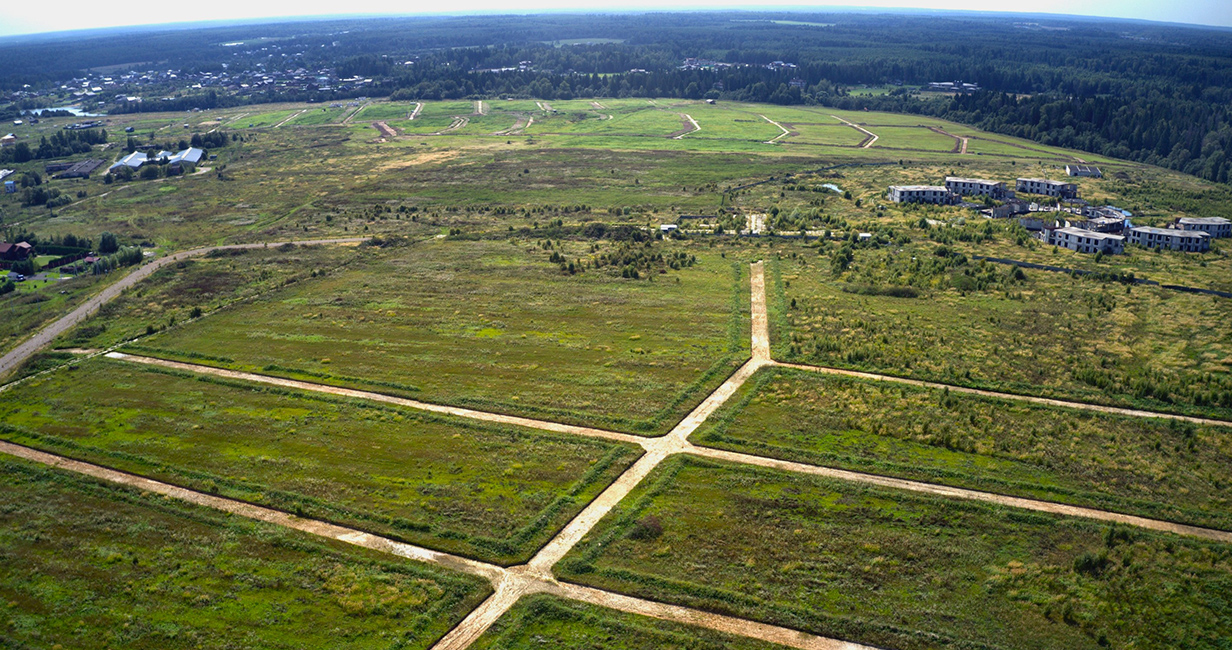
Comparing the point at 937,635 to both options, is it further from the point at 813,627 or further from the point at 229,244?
the point at 229,244

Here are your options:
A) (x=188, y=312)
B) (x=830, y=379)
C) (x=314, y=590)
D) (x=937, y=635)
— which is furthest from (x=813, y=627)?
A: (x=188, y=312)

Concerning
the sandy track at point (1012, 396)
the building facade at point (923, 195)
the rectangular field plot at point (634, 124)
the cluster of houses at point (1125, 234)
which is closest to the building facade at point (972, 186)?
the building facade at point (923, 195)

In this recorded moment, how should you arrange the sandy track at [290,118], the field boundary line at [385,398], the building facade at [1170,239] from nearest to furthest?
1. the field boundary line at [385,398]
2. the building facade at [1170,239]
3. the sandy track at [290,118]

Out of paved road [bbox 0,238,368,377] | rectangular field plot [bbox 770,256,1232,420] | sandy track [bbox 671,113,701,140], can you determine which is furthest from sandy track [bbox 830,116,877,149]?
paved road [bbox 0,238,368,377]

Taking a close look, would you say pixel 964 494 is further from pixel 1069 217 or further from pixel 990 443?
pixel 1069 217

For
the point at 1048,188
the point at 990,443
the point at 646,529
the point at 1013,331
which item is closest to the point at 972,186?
the point at 1048,188

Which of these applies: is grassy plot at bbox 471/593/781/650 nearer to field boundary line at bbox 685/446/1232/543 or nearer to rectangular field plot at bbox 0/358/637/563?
rectangular field plot at bbox 0/358/637/563

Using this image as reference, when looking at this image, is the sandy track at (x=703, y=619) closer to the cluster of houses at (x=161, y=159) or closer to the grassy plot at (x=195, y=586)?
the grassy plot at (x=195, y=586)
